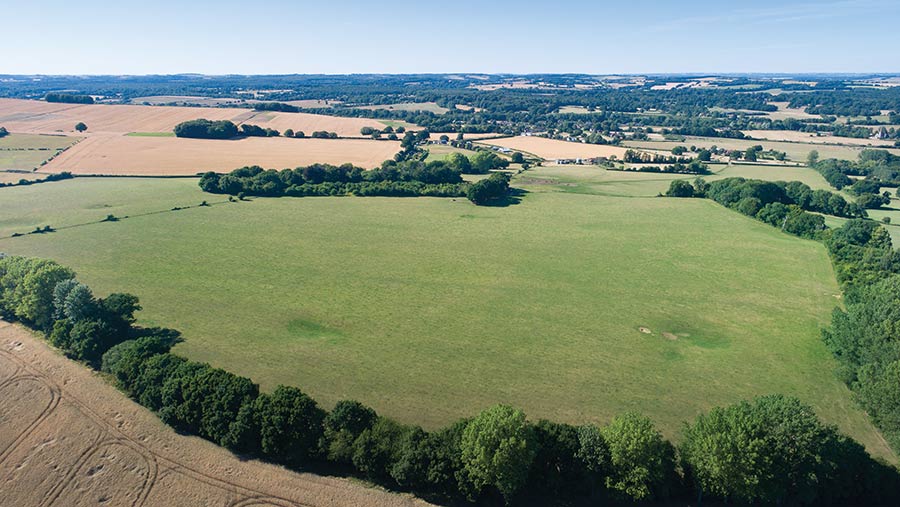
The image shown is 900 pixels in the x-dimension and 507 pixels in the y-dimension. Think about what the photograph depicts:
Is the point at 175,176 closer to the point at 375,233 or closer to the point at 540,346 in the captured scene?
the point at 375,233

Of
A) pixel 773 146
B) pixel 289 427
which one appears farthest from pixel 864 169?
pixel 289 427

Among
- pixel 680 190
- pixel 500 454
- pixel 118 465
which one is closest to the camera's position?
pixel 500 454

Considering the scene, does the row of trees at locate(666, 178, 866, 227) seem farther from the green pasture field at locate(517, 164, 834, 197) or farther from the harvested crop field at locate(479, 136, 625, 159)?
the harvested crop field at locate(479, 136, 625, 159)

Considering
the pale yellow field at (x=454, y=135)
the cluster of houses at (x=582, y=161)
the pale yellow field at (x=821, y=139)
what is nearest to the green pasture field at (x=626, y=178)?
the cluster of houses at (x=582, y=161)

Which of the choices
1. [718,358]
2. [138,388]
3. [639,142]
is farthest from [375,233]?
[639,142]

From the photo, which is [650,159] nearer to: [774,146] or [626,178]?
[626,178]

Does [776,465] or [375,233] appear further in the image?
[375,233]
